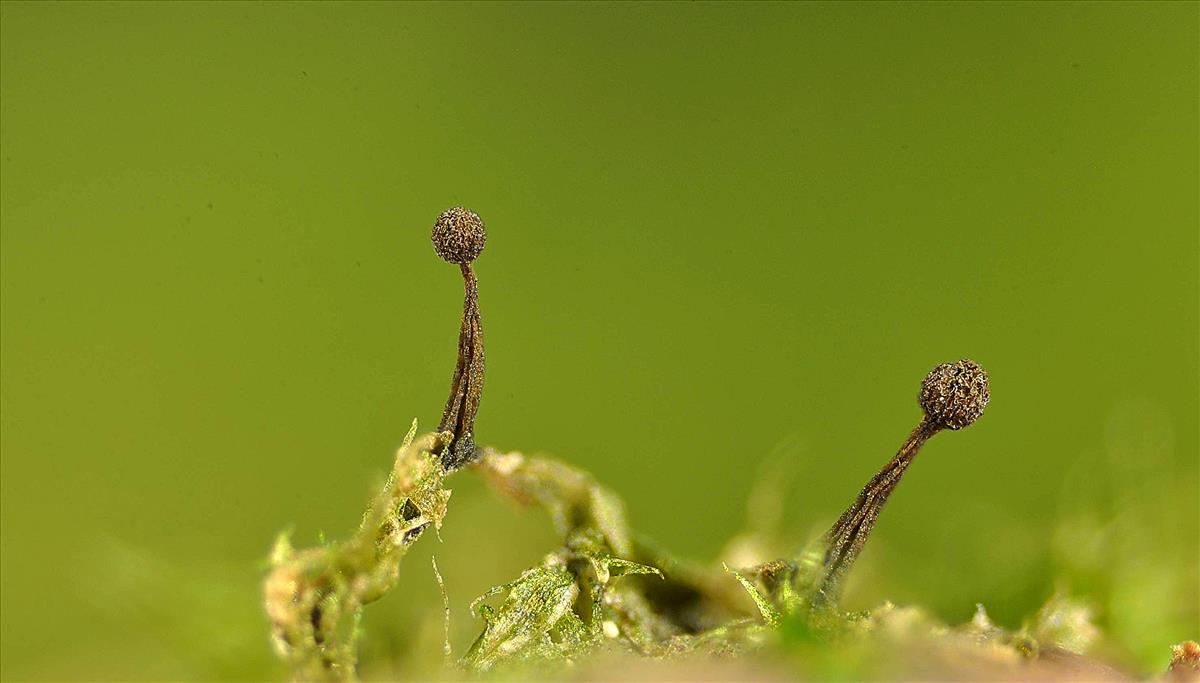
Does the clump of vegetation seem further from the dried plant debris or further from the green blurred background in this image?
the green blurred background

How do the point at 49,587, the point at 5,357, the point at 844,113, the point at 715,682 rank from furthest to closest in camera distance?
the point at 844,113, the point at 5,357, the point at 49,587, the point at 715,682

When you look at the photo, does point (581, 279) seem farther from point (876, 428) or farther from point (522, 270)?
point (876, 428)

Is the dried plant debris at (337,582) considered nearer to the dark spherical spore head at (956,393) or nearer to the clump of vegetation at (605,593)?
the clump of vegetation at (605,593)

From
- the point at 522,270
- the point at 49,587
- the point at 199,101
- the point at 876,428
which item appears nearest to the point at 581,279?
the point at 522,270

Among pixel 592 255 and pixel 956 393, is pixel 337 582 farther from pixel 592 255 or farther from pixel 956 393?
pixel 592 255

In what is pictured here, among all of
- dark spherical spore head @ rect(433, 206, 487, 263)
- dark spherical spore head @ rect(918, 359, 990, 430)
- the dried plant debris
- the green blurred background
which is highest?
the green blurred background

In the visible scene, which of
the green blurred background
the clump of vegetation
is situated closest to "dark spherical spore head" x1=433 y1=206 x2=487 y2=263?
the clump of vegetation

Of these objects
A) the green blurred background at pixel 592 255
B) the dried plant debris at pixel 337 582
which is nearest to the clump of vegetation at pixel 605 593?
the dried plant debris at pixel 337 582
